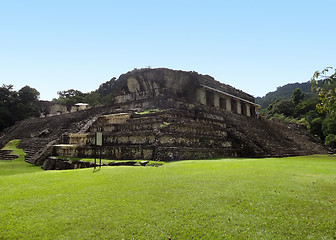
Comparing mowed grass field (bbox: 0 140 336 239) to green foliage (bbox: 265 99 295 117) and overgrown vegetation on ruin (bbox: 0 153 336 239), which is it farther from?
green foliage (bbox: 265 99 295 117)

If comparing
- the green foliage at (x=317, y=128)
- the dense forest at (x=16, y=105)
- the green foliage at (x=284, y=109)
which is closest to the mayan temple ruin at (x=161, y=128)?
the dense forest at (x=16, y=105)

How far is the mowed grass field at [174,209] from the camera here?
2684 millimetres

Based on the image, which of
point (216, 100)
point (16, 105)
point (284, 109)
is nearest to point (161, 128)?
point (216, 100)

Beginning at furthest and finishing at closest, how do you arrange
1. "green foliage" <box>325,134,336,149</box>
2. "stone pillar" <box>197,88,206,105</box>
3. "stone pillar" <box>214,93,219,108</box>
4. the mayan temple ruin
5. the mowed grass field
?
1. "green foliage" <box>325,134,336,149</box>
2. "stone pillar" <box>214,93,219,108</box>
3. "stone pillar" <box>197,88,206,105</box>
4. the mayan temple ruin
5. the mowed grass field

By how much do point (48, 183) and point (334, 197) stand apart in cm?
565

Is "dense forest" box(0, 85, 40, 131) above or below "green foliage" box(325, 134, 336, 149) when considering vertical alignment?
above

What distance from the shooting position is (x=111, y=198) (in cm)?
382

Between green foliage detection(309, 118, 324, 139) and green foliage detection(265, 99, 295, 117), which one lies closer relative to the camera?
green foliage detection(309, 118, 324, 139)

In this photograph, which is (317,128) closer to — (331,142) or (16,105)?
(331,142)

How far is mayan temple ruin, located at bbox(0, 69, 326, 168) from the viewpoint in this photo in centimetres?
977

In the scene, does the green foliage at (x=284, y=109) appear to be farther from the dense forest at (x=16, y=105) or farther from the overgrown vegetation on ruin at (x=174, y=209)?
the overgrown vegetation on ruin at (x=174, y=209)

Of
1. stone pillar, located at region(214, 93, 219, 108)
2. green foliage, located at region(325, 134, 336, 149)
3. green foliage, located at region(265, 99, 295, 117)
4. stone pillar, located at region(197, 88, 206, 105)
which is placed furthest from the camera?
green foliage, located at region(265, 99, 295, 117)

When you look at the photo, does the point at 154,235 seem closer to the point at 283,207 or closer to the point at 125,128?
the point at 283,207

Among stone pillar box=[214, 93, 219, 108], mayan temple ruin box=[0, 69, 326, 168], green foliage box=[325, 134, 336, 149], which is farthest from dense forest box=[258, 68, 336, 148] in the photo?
stone pillar box=[214, 93, 219, 108]
